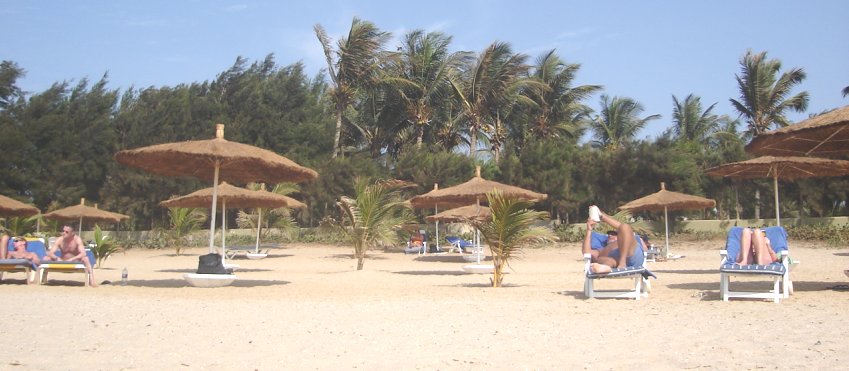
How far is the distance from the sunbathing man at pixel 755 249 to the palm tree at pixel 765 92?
27172mm

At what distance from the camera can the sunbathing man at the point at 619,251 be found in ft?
25.9

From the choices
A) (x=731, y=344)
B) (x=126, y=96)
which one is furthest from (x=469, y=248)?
(x=126, y=96)

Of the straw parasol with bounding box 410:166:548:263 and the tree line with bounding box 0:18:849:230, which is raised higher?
the tree line with bounding box 0:18:849:230

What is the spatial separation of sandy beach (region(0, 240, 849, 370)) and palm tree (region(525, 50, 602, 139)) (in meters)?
27.4

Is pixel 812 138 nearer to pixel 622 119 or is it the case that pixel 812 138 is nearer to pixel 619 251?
pixel 619 251

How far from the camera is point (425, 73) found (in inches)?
1391

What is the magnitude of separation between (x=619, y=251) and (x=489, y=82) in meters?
26.3

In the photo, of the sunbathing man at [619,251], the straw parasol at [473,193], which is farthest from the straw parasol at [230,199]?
the sunbathing man at [619,251]

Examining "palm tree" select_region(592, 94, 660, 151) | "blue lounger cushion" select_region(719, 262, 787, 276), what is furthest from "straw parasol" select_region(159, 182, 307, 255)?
"palm tree" select_region(592, 94, 660, 151)

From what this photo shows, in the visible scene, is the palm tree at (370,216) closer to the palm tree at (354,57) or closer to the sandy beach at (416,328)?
the sandy beach at (416,328)

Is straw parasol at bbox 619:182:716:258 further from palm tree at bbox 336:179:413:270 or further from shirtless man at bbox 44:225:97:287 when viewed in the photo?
shirtless man at bbox 44:225:97:287

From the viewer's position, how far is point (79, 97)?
34719 millimetres

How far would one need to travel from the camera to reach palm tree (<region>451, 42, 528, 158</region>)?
110ft

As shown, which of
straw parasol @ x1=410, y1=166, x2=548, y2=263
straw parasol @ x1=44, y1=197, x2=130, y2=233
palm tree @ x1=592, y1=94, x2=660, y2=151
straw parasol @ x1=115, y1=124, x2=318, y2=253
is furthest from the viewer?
palm tree @ x1=592, y1=94, x2=660, y2=151
